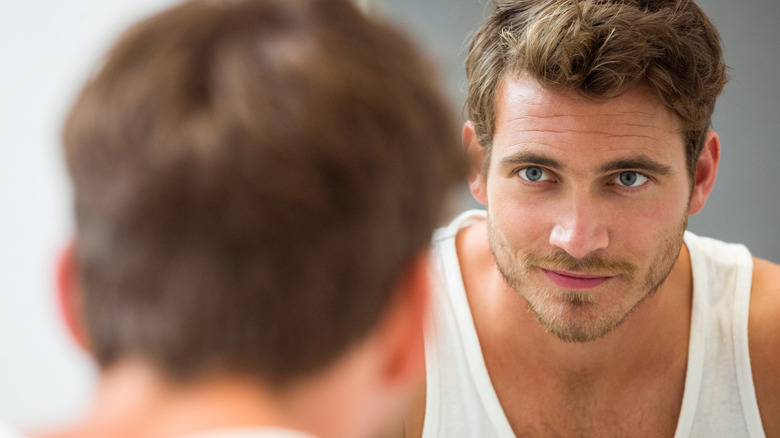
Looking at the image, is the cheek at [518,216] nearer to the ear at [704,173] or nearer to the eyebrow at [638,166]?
the eyebrow at [638,166]

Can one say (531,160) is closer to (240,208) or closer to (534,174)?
(534,174)

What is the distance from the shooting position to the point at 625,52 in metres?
0.99

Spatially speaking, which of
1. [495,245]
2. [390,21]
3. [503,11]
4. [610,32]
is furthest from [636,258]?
[390,21]

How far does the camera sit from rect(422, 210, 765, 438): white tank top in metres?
1.16

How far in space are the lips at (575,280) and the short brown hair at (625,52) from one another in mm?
228

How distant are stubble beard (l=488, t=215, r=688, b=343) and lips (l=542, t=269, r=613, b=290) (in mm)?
11

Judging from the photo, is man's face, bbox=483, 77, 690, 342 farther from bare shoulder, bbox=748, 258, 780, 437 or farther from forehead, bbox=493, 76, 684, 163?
bare shoulder, bbox=748, 258, 780, 437

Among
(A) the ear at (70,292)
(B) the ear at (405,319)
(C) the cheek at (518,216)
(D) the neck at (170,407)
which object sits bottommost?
(D) the neck at (170,407)

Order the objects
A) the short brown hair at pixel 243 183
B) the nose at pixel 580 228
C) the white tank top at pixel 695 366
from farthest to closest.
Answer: the white tank top at pixel 695 366 → the nose at pixel 580 228 → the short brown hair at pixel 243 183

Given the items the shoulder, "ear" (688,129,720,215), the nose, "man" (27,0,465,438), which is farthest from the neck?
the shoulder

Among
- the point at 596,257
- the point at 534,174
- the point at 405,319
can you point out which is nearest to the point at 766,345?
Result: the point at 596,257

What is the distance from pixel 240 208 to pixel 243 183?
0.01m

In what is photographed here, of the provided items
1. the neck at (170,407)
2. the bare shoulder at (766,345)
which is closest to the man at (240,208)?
the neck at (170,407)

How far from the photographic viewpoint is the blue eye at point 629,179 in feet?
3.34
